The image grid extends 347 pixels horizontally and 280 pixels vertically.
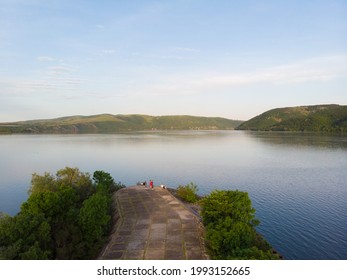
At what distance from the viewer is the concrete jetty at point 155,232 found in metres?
20.9

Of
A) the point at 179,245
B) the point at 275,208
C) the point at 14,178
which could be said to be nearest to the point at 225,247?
the point at 179,245

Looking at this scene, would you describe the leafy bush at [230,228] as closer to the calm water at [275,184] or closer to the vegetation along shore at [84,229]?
the vegetation along shore at [84,229]

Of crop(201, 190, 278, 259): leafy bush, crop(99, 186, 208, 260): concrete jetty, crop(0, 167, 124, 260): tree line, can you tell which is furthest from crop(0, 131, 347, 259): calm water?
crop(0, 167, 124, 260): tree line

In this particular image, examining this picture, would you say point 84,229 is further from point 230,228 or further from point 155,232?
point 230,228

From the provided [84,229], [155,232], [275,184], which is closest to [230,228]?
[155,232]

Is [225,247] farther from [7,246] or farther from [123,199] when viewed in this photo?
[123,199]

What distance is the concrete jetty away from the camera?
2086 centimetres

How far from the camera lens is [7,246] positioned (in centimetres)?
1981

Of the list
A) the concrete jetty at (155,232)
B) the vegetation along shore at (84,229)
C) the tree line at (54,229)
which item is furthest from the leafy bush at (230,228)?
the tree line at (54,229)

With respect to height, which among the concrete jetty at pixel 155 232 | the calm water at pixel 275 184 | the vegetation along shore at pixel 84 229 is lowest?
the calm water at pixel 275 184

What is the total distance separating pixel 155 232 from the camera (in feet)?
82.0

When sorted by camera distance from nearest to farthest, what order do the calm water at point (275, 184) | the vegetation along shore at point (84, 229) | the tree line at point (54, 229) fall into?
the vegetation along shore at point (84, 229) < the tree line at point (54, 229) < the calm water at point (275, 184)

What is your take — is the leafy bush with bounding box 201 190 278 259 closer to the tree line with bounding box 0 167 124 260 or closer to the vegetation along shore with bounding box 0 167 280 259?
the vegetation along shore with bounding box 0 167 280 259

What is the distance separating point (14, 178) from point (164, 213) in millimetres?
51850
